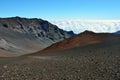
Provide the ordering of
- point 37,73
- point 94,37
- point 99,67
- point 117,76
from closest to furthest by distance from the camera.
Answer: point 117,76 < point 37,73 < point 99,67 < point 94,37

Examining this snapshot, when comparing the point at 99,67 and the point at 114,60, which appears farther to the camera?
the point at 114,60

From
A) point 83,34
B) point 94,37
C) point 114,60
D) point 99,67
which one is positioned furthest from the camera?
point 83,34

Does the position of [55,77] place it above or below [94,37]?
below

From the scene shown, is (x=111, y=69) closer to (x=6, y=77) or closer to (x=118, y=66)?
(x=118, y=66)

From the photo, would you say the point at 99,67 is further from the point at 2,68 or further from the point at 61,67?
the point at 2,68

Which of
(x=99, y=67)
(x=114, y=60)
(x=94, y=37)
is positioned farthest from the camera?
(x=94, y=37)

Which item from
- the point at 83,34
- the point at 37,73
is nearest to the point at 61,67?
the point at 37,73

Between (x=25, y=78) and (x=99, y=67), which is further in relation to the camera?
(x=99, y=67)

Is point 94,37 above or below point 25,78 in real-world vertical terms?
above

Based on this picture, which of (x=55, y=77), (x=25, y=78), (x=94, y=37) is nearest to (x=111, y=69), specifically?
(x=55, y=77)
